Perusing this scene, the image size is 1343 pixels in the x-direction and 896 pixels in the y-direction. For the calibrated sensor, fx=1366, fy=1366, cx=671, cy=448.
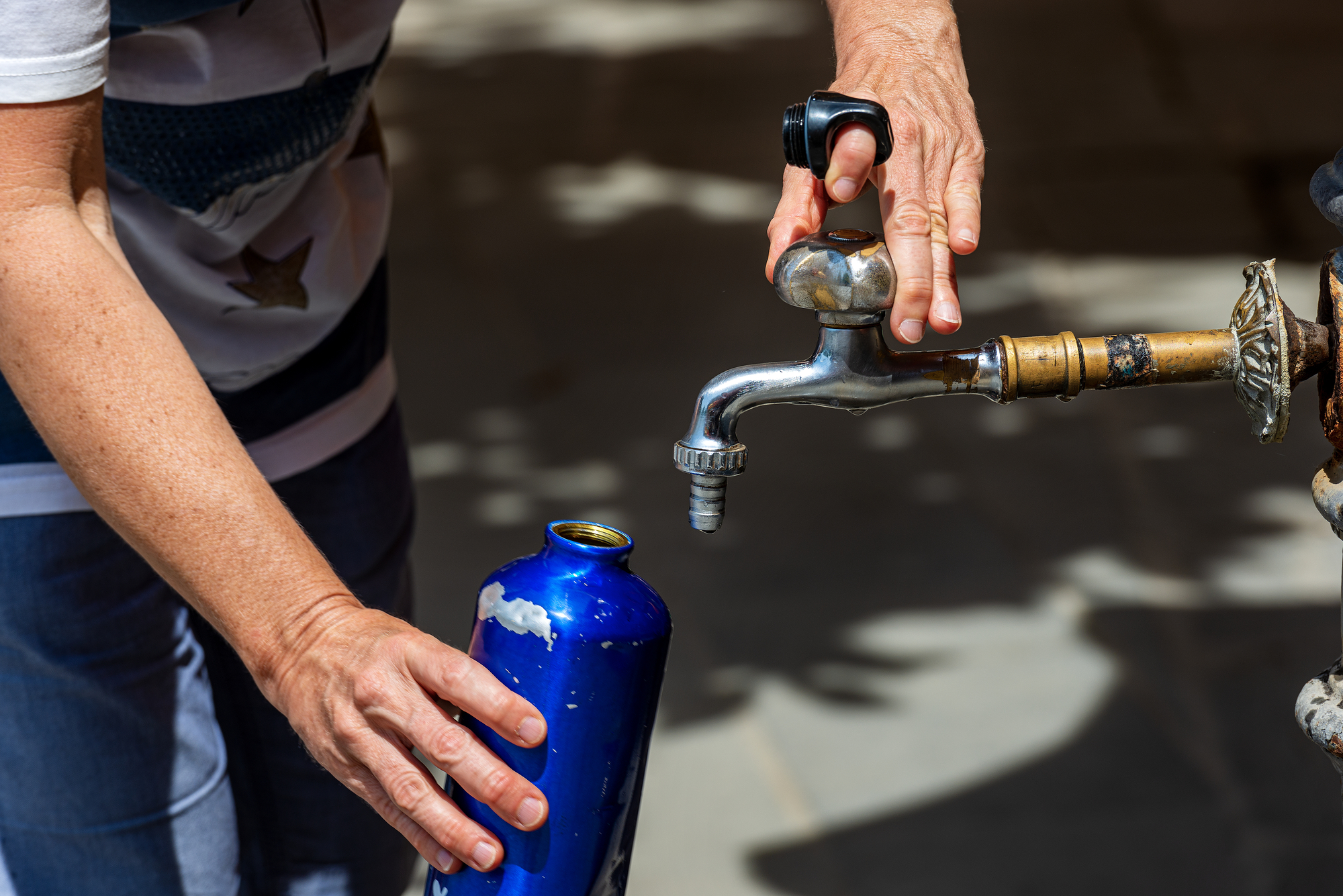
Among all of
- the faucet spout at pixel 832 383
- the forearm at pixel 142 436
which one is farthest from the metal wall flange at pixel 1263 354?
the forearm at pixel 142 436

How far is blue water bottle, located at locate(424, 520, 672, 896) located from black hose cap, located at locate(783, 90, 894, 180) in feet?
1.11

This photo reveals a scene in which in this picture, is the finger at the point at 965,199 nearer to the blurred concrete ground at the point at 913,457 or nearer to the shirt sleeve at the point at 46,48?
the shirt sleeve at the point at 46,48

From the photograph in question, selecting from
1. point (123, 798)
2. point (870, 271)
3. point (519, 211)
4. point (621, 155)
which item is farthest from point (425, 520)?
point (870, 271)

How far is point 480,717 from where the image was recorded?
38.6 inches

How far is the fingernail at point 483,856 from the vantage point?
101 cm

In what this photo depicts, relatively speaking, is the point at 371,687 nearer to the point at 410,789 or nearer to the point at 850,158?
the point at 410,789

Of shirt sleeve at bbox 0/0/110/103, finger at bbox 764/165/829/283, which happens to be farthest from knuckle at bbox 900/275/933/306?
shirt sleeve at bbox 0/0/110/103

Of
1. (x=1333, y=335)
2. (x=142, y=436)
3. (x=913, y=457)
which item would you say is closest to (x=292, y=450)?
(x=142, y=436)

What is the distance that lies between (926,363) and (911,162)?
0.58ft

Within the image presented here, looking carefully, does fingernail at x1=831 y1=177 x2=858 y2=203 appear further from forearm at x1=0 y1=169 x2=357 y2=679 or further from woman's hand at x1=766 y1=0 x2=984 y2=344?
forearm at x1=0 y1=169 x2=357 y2=679

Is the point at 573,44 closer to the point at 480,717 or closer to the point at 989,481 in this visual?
the point at 989,481

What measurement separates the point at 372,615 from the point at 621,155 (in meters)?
3.38

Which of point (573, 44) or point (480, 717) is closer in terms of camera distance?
point (480, 717)

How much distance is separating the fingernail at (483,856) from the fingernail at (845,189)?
1.81 ft
